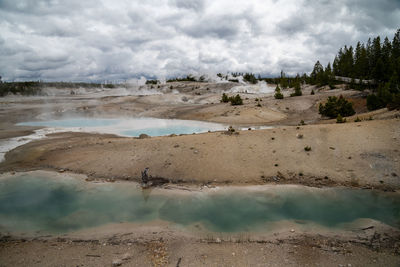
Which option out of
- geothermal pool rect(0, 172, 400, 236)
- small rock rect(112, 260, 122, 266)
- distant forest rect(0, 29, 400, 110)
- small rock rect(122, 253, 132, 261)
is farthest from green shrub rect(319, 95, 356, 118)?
small rock rect(112, 260, 122, 266)

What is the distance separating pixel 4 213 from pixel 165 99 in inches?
1692

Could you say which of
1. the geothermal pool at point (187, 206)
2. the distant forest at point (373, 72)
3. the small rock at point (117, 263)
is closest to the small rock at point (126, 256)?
the small rock at point (117, 263)

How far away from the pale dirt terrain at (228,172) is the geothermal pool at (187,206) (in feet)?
2.68

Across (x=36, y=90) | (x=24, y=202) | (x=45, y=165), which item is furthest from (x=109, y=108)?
(x=36, y=90)

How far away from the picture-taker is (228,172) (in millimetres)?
13469

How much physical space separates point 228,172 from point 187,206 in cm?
391

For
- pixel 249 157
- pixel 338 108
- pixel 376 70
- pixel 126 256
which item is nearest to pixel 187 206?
pixel 126 256

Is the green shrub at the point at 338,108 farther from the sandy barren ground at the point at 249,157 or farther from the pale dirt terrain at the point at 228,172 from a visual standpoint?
the sandy barren ground at the point at 249,157

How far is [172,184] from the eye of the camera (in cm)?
1252

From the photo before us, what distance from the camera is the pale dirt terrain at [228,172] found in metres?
7.14

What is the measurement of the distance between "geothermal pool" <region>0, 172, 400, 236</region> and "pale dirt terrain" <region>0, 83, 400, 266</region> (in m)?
0.82

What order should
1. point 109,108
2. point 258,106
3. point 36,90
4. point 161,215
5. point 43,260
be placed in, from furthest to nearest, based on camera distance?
point 36,90 → point 109,108 → point 258,106 → point 161,215 → point 43,260

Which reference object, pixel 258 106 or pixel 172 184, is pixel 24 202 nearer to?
pixel 172 184

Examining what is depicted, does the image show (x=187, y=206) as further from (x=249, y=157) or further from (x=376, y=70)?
(x=376, y=70)
